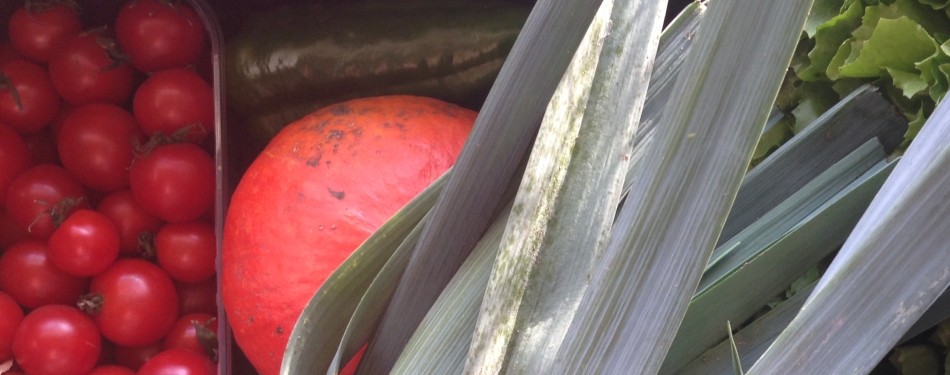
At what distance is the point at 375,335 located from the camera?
0.42 metres

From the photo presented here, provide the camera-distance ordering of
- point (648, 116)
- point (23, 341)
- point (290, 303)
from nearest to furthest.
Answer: point (648, 116), point (290, 303), point (23, 341)

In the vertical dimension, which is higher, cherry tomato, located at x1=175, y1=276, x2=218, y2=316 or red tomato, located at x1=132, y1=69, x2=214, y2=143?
red tomato, located at x1=132, y1=69, x2=214, y2=143

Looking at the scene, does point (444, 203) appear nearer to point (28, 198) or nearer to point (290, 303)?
point (290, 303)

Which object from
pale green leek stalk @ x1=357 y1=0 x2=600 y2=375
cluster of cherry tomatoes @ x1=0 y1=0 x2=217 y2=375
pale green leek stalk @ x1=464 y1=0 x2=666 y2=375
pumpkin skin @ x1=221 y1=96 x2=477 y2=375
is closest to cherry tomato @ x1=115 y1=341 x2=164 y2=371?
cluster of cherry tomatoes @ x1=0 y1=0 x2=217 y2=375

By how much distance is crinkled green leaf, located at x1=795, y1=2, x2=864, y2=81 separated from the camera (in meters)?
0.41

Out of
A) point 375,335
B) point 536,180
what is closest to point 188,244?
point 375,335

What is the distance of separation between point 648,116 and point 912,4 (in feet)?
0.60

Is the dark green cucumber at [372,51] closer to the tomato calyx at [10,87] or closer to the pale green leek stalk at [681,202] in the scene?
the tomato calyx at [10,87]

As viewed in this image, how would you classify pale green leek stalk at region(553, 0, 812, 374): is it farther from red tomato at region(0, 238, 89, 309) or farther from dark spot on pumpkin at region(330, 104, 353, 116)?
red tomato at region(0, 238, 89, 309)

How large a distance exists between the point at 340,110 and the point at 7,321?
46cm

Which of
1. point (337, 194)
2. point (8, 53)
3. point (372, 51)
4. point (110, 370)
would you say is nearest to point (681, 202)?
point (337, 194)

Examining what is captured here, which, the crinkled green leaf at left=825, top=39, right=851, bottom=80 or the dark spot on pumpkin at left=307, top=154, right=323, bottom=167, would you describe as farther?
the dark spot on pumpkin at left=307, top=154, right=323, bottom=167

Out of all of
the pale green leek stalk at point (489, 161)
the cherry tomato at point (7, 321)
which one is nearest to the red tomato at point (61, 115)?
the cherry tomato at point (7, 321)

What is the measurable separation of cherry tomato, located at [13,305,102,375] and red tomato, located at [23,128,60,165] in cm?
21
